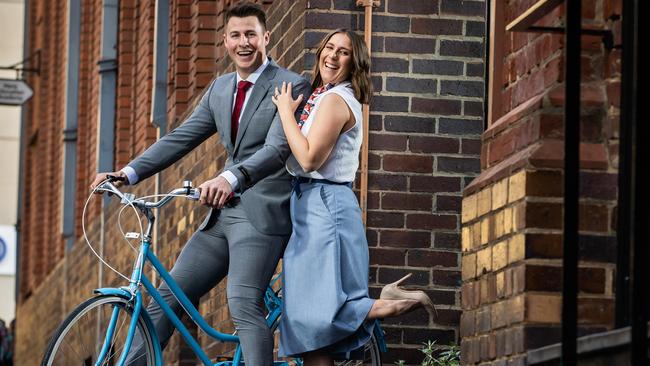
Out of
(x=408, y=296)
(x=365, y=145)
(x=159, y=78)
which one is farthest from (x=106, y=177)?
(x=159, y=78)

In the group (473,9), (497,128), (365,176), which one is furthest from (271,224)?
(473,9)

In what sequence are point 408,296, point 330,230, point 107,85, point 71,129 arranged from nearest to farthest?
point 408,296 → point 330,230 → point 107,85 → point 71,129

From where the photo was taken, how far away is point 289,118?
257 inches

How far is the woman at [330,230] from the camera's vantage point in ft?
20.8

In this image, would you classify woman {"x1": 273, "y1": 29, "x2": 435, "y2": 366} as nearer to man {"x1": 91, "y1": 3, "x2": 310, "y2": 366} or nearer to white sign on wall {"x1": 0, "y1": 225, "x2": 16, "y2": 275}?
man {"x1": 91, "y1": 3, "x2": 310, "y2": 366}

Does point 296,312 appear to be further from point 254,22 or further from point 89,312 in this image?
point 254,22

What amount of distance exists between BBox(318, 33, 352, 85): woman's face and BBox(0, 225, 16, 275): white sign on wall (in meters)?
27.6

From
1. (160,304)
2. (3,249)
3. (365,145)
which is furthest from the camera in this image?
(3,249)

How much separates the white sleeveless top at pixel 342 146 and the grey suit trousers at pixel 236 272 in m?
0.36

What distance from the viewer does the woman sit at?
635 cm

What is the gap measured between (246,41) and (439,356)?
2.23m

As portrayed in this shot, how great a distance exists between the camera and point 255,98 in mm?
6836

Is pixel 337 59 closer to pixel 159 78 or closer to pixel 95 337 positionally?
pixel 95 337

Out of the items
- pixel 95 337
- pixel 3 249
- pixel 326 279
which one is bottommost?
pixel 3 249
